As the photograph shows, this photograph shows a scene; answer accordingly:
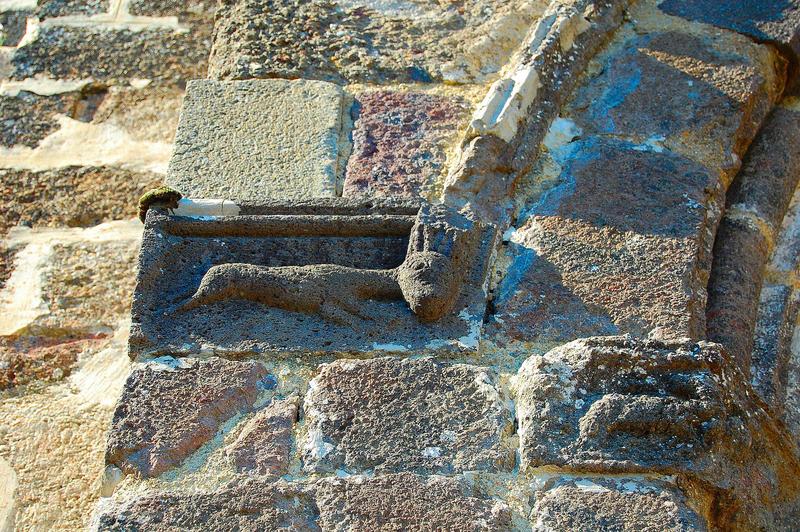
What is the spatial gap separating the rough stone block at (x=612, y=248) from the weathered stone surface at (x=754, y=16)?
70 cm

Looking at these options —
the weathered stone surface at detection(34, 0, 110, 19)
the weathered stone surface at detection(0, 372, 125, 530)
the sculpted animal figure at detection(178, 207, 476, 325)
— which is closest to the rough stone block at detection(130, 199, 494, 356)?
the sculpted animal figure at detection(178, 207, 476, 325)

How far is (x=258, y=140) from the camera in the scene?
3.25 meters

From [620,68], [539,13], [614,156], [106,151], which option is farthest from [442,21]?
[106,151]

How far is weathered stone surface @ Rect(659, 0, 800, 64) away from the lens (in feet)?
12.2

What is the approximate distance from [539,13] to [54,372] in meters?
1.73

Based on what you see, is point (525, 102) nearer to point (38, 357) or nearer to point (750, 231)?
point (750, 231)

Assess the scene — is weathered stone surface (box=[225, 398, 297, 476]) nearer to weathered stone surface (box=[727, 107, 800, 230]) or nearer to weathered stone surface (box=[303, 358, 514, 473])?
weathered stone surface (box=[303, 358, 514, 473])

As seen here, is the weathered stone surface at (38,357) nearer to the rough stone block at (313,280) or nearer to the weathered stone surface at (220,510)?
the rough stone block at (313,280)

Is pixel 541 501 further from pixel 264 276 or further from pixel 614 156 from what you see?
pixel 614 156

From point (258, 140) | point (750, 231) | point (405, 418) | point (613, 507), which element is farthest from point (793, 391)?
point (258, 140)

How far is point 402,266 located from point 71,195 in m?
1.25

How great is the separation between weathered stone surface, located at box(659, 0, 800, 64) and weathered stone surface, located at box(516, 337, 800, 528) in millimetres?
1503

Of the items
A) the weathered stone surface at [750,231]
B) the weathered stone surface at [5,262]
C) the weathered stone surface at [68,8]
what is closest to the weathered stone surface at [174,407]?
the weathered stone surface at [5,262]

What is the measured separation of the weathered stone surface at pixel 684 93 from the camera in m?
3.35
